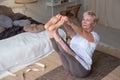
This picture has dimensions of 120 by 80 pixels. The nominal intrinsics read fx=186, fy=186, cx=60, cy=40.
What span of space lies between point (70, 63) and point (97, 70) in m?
0.39

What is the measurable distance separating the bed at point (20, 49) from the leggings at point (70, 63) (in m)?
0.43

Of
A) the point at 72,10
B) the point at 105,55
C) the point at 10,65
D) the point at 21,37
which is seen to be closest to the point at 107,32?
the point at 72,10

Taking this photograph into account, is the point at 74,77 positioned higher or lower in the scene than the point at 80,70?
lower

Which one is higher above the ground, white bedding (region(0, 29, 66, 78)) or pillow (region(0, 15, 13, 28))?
pillow (region(0, 15, 13, 28))

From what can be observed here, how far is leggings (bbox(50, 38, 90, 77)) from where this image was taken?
1600 millimetres

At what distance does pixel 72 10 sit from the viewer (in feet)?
12.2

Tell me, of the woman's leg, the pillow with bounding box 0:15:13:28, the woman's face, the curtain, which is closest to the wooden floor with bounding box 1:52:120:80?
the woman's leg

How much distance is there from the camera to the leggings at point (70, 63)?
1.60m

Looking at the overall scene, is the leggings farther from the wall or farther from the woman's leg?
the wall

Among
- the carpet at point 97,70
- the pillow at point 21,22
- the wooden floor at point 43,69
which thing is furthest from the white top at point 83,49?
the pillow at point 21,22

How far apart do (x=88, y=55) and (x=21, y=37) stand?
803 millimetres

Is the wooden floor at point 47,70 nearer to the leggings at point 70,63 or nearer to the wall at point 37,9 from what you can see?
the leggings at point 70,63

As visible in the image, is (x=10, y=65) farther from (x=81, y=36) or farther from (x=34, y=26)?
(x=81, y=36)

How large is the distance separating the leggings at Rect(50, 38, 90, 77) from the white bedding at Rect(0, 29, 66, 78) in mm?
428
